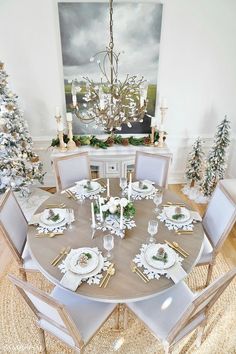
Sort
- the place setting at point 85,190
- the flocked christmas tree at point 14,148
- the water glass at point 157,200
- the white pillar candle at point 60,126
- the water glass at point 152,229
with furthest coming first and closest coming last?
1. the white pillar candle at point 60,126
2. the flocked christmas tree at point 14,148
3. the place setting at point 85,190
4. the water glass at point 157,200
5. the water glass at point 152,229


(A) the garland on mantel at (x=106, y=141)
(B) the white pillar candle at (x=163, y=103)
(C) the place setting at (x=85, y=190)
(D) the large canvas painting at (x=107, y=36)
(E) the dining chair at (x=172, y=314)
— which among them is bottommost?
(E) the dining chair at (x=172, y=314)

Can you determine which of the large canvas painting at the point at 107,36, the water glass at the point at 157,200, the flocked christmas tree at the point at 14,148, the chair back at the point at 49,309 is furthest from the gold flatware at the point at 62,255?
the large canvas painting at the point at 107,36

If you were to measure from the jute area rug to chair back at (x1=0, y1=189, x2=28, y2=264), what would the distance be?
1.92 ft

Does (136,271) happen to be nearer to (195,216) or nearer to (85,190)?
(195,216)

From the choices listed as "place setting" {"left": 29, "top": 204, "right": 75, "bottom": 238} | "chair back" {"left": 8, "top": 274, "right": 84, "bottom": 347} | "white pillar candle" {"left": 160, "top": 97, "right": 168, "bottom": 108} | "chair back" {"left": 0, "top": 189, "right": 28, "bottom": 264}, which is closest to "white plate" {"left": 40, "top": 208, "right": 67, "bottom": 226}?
"place setting" {"left": 29, "top": 204, "right": 75, "bottom": 238}

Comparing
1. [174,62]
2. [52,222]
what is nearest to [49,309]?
[52,222]

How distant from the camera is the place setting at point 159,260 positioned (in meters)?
1.99

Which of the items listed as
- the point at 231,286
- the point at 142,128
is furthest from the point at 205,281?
the point at 142,128

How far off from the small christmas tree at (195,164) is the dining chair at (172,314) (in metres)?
2.32

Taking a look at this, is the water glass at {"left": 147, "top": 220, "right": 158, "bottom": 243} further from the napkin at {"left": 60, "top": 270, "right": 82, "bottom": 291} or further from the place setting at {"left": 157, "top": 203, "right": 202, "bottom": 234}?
the napkin at {"left": 60, "top": 270, "right": 82, "bottom": 291}

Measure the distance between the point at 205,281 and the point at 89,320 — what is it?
1.49 meters

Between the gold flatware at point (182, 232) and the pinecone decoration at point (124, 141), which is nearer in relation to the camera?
the gold flatware at point (182, 232)

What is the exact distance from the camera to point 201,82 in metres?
3.97

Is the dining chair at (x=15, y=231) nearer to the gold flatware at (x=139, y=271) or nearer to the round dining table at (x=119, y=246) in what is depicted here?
the round dining table at (x=119, y=246)
